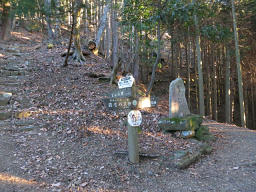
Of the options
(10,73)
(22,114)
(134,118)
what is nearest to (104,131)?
(134,118)

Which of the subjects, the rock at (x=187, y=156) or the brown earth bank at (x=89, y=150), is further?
the rock at (x=187, y=156)

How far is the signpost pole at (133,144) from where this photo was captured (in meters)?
4.96

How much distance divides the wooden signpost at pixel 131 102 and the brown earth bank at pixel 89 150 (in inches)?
19.8

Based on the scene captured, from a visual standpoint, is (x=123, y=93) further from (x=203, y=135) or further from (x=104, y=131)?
(x=203, y=135)

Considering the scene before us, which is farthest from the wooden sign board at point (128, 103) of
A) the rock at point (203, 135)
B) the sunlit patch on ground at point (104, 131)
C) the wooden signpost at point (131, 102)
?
the rock at point (203, 135)

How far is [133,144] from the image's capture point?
16.4 ft

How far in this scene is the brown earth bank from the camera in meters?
4.45

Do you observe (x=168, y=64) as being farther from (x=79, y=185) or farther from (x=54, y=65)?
(x=79, y=185)

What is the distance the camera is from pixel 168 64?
81.7 ft

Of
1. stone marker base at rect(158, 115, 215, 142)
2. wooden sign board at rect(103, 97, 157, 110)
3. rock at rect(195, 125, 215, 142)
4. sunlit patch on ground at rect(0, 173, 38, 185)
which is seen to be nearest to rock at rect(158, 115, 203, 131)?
stone marker base at rect(158, 115, 215, 142)

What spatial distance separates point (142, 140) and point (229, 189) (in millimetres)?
2770

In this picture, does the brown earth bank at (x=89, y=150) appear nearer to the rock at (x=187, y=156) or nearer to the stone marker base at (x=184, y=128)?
the rock at (x=187, y=156)

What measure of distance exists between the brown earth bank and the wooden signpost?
19.8 inches

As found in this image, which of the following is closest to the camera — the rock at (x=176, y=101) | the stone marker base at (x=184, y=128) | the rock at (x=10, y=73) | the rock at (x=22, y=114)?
the stone marker base at (x=184, y=128)
